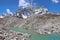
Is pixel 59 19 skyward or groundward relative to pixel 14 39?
groundward

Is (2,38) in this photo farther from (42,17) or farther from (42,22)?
(42,17)

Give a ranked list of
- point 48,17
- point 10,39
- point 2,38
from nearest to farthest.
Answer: point 2,38, point 10,39, point 48,17

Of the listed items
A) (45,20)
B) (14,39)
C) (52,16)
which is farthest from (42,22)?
(14,39)

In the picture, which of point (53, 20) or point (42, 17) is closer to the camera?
point (53, 20)

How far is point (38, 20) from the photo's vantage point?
10506 centimetres

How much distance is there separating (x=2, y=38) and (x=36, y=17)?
278 feet

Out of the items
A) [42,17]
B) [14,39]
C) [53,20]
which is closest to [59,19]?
[53,20]

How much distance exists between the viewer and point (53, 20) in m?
98.3

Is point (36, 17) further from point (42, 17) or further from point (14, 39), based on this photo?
point (14, 39)

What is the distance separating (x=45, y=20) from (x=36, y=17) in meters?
9.88

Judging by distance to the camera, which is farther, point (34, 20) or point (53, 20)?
point (34, 20)

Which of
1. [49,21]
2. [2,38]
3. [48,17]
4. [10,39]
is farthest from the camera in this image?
[48,17]

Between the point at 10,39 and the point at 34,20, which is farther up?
the point at 10,39

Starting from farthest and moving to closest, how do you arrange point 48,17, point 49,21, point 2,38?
point 48,17
point 49,21
point 2,38
